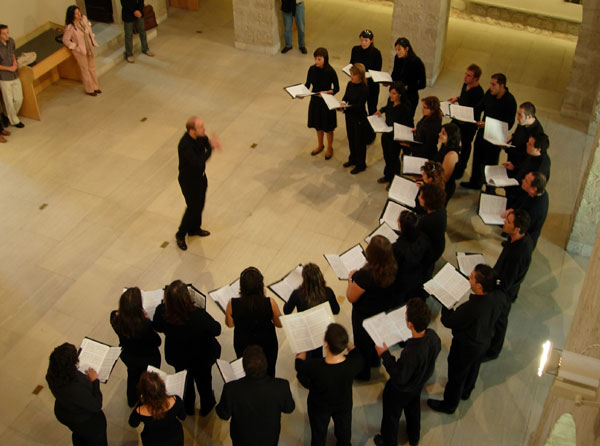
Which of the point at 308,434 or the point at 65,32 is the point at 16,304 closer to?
the point at 308,434

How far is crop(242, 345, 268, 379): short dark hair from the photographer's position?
4.41m

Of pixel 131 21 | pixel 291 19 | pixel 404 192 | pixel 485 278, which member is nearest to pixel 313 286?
pixel 485 278

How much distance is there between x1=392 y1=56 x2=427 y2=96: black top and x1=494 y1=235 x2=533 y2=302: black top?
3348mm

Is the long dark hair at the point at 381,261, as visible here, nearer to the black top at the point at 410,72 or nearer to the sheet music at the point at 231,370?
the sheet music at the point at 231,370

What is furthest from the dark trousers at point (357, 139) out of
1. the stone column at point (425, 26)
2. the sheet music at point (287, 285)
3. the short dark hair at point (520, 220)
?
the sheet music at point (287, 285)

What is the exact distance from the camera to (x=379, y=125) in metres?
7.89

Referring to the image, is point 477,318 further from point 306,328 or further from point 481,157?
point 481,157

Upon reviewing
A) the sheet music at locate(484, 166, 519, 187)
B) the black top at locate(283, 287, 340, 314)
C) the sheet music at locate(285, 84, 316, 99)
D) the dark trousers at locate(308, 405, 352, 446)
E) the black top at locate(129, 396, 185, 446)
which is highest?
the sheet music at locate(285, 84, 316, 99)

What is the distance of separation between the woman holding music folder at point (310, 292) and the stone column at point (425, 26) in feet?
19.8

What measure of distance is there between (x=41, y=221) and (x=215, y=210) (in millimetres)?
2010

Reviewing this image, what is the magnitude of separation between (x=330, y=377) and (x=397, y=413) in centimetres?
87

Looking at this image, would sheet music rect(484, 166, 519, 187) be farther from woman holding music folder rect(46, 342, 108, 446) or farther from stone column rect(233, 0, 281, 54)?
stone column rect(233, 0, 281, 54)

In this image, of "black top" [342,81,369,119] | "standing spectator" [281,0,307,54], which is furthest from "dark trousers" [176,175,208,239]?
"standing spectator" [281,0,307,54]

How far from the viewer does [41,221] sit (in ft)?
26.1
